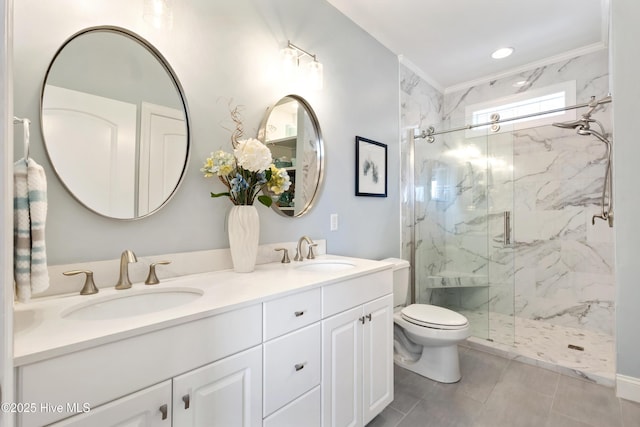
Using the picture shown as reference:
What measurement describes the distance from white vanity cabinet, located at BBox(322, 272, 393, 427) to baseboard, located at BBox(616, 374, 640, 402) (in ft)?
4.62

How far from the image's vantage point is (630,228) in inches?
65.7

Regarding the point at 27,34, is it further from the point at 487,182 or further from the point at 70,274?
the point at 487,182

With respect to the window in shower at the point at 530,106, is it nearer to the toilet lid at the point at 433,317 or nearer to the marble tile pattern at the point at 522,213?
the marble tile pattern at the point at 522,213

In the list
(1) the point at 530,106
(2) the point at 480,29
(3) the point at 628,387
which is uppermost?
(2) the point at 480,29

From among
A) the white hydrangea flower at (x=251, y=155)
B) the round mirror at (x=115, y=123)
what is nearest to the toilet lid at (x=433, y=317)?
the white hydrangea flower at (x=251, y=155)

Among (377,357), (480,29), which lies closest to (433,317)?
(377,357)

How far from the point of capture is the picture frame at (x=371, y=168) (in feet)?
7.37

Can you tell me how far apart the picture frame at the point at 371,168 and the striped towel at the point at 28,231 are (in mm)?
1791

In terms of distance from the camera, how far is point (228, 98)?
1.49 meters

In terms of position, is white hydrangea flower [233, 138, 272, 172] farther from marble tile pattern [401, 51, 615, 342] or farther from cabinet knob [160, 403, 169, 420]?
marble tile pattern [401, 51, 615, 342]

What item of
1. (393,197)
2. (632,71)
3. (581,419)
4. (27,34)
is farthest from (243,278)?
(632,71)

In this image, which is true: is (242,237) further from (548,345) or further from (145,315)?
(548,345)

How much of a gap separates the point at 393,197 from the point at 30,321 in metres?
2.38

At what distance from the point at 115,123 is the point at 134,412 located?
100 cm
